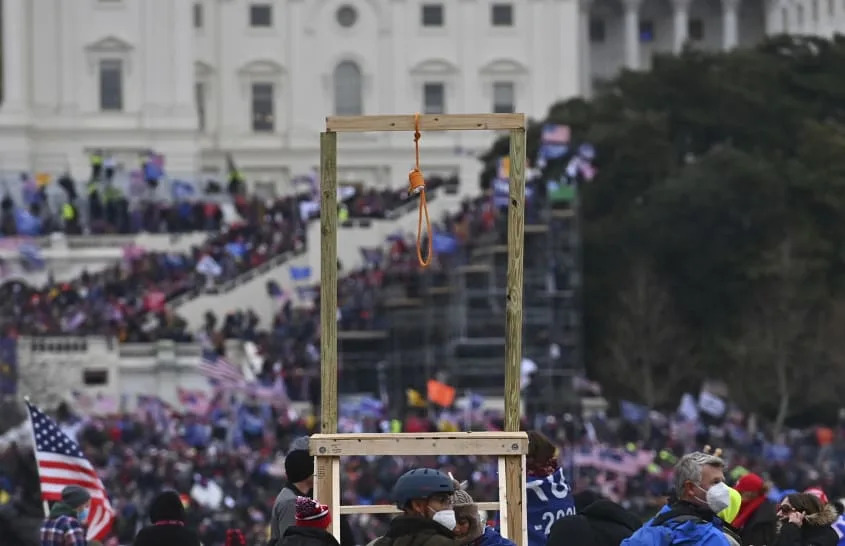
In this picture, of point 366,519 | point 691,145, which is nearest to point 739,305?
point 691,145

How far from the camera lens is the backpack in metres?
17.3

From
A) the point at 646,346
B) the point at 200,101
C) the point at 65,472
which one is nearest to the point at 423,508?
the point at 65,472

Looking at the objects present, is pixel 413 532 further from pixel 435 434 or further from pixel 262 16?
pixel 262 16

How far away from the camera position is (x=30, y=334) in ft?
226

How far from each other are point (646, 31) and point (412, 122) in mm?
99295

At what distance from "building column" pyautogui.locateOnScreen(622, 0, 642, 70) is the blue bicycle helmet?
96.3 meters

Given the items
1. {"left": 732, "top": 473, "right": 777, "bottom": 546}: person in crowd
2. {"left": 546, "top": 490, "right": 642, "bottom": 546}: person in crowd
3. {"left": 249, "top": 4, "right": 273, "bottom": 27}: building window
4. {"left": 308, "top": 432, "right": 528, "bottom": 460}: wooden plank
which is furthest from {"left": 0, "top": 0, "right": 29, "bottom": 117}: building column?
{"left": 308, "top": 432, "right": 528, "bottom": 460}: wooden plank

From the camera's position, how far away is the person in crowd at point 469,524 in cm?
1667

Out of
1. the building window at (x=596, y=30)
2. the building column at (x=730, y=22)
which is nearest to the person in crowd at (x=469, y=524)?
the building column at (x=730, y=22)

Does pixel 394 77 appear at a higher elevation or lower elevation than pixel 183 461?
higher

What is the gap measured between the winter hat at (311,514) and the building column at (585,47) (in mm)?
94819

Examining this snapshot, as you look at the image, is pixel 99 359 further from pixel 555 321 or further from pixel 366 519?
pixel 366 519

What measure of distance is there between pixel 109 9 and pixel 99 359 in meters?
33.7

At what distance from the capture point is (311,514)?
673 inches
